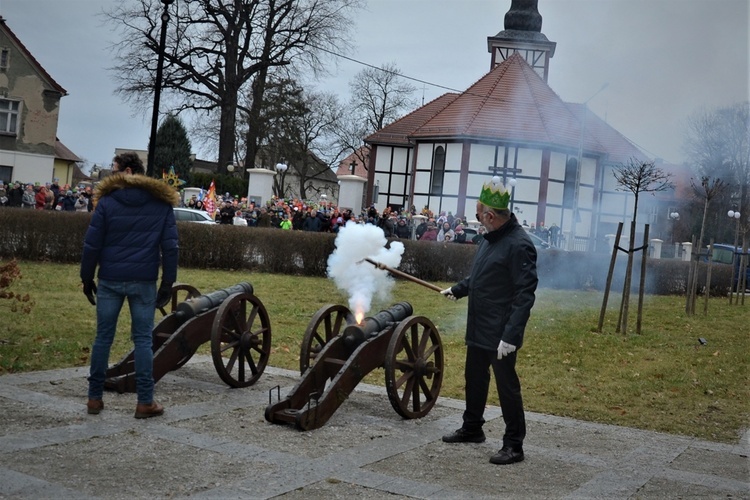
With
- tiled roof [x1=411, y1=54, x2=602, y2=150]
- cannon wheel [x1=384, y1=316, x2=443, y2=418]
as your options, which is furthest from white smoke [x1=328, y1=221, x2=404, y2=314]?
tiled roof [x1=411, y1=54, x2=602, y2=150]

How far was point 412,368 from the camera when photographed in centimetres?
801

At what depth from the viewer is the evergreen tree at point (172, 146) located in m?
54.3

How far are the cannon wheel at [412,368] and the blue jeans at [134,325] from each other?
6.29ft

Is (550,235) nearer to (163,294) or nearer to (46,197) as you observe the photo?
(46,197)

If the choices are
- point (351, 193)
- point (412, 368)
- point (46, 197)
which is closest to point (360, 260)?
point (412, 368)

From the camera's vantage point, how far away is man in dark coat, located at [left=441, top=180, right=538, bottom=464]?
663 cm

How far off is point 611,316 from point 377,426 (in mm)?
11210

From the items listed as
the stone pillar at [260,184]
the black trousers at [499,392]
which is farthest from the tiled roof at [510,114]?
the black trousers at [499,392]

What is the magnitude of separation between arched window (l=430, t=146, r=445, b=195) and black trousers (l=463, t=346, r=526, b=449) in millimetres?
37880

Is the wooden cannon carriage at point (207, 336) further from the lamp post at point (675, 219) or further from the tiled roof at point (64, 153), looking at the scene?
the tiled roof at point (64, 153)

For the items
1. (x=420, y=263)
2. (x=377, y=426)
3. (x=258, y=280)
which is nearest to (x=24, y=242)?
(x=258, y=280)

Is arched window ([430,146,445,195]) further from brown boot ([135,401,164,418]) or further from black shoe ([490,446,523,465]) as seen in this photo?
black shoe ([490,446,523,465])

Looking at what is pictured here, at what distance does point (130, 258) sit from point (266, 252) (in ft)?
49.9

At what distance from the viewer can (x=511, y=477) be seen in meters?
6.18
